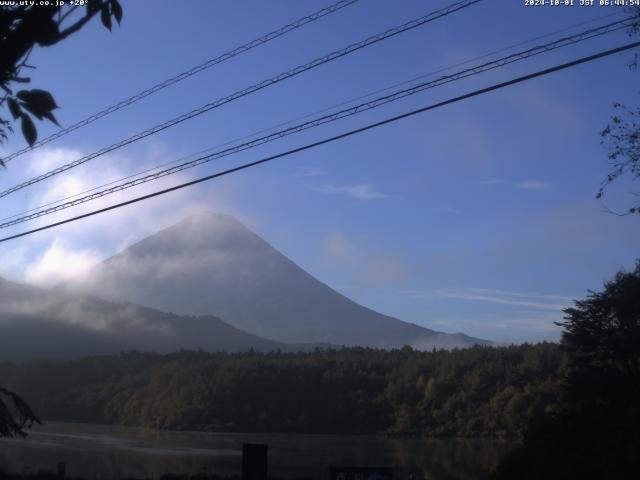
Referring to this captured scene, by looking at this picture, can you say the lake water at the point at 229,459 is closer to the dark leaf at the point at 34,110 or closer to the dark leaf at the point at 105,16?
the dark leaf at the point at 34,110

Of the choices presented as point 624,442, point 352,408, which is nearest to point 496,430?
point 352,408

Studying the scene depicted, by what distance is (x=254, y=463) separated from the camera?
38.0 feet

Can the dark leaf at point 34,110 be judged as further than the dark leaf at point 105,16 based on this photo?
No

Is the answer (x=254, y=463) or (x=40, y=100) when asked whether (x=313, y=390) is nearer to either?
(x=254, y=463)

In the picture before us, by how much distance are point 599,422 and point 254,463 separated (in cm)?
1200

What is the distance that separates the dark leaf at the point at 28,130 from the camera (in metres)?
4.89

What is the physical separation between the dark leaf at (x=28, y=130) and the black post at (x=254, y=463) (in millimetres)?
7593

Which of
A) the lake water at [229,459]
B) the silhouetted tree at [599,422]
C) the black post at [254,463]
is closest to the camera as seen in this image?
the black post at [254,463]

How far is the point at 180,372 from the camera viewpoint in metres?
126

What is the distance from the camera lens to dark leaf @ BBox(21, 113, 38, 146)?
4895mm

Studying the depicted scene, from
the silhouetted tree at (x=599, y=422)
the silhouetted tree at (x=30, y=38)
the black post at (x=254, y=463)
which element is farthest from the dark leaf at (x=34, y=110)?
the silhouetted tree at (x=599, y=422)

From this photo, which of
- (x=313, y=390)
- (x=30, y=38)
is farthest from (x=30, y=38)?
(x=313, y=390)

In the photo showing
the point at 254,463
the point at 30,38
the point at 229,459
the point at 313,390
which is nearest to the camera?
the point at 30,38

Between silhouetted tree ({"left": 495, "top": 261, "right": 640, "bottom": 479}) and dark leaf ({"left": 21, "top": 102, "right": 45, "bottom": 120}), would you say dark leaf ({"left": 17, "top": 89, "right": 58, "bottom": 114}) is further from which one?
silhouetted tree ({"left": 495, "top": 261, "right": 640, "bottom": 479})
